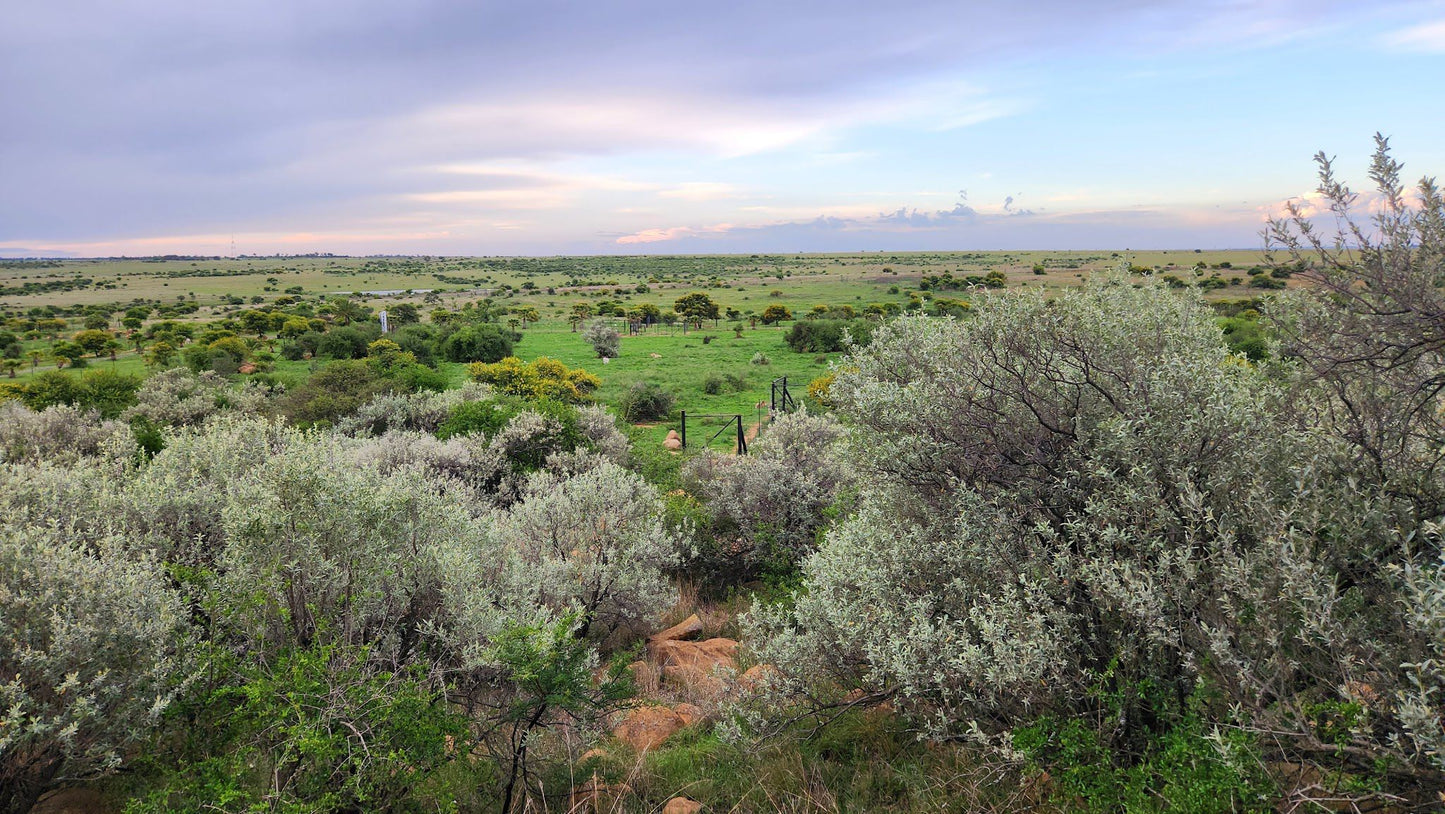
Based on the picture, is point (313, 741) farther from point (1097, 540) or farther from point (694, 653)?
point (694, 653)

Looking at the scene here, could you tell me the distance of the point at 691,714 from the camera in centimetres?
649

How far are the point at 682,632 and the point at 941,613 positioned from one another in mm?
5020

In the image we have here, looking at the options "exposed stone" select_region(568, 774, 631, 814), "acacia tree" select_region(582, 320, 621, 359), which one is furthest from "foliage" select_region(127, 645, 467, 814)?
"acacia tree" select_region(582, 320, 621, 359)

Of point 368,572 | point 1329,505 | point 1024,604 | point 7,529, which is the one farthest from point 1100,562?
point 7,529

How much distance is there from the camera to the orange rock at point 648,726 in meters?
5.93

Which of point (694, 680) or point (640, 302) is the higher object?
point (640, 302)

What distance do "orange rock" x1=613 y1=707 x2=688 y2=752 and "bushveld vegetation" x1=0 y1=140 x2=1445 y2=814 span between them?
0.09 feet

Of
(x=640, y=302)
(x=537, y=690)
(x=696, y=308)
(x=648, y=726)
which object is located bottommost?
(x=648, y=726)

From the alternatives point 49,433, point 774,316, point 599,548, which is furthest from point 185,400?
point 774,316

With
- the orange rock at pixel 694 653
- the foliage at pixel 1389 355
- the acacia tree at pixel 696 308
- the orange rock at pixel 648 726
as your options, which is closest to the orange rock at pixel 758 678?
the orange rock at pixel 648 726

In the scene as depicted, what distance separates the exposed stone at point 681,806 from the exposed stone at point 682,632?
4.04 m

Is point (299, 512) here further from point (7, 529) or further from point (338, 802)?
point (338, 802)

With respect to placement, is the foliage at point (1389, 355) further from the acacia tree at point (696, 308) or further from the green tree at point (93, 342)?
the green tree at point (93, 342)

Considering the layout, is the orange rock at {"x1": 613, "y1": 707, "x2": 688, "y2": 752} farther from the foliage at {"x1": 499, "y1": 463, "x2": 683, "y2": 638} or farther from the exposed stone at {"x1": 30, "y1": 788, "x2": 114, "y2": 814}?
the exposed stone at {"x1": 30, "y1": 788, "x2": 114, "y2": 814}
